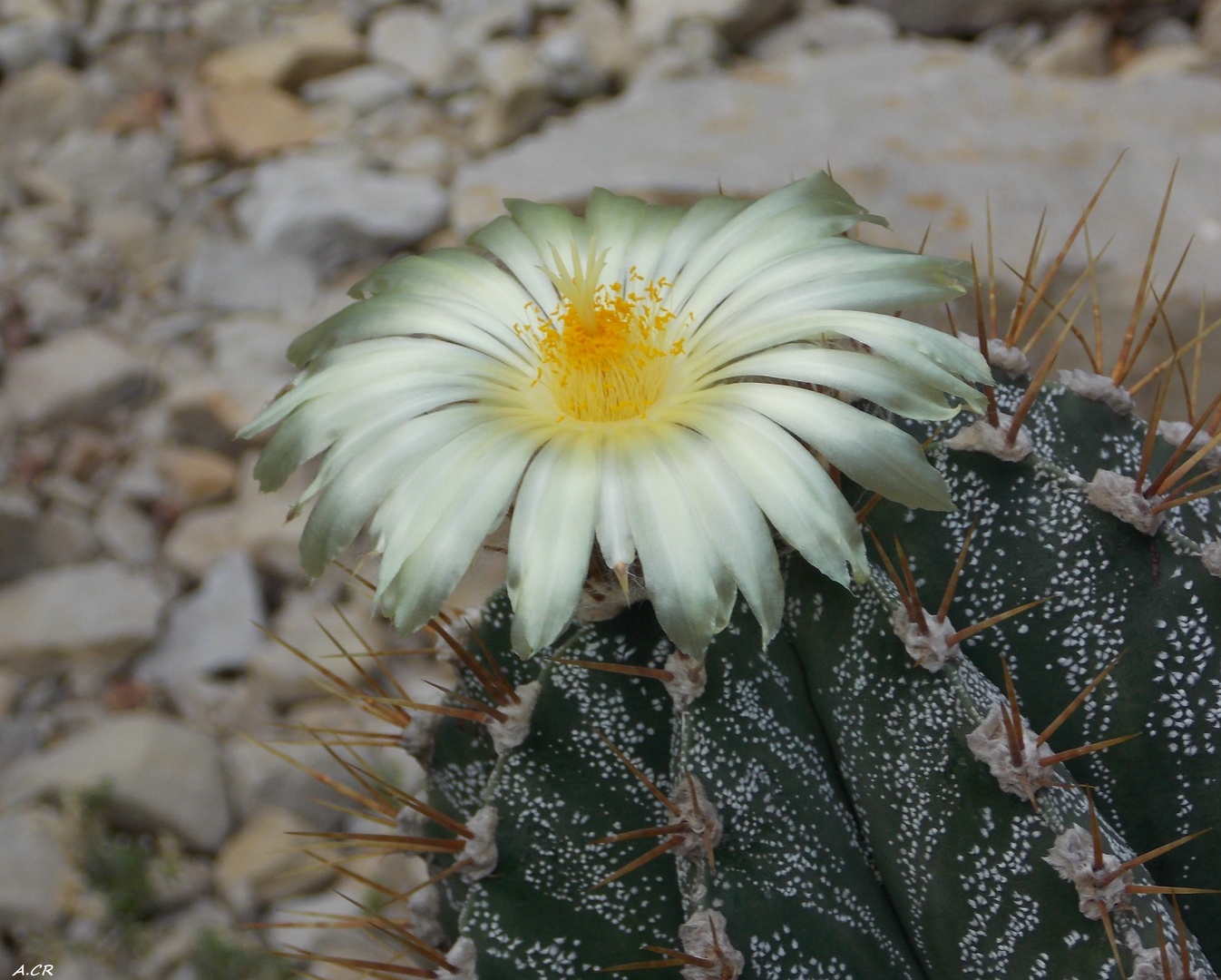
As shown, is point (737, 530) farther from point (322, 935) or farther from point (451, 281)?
point (322, 935)

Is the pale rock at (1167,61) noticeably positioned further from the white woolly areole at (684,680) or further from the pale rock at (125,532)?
the white woolly areole at (684,680)

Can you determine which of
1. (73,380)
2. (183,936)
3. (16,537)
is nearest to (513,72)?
(73,380)

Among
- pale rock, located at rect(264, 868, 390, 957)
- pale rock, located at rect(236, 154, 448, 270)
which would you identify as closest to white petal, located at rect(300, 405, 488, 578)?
pale rock, located at rect(264, 868, 390, 957)

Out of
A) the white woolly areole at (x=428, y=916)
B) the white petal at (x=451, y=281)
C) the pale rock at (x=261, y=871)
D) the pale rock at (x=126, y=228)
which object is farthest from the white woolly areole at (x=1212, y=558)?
the pale rock at (x=126, y=228)

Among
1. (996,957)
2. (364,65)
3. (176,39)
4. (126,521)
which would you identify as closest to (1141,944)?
(996,957)

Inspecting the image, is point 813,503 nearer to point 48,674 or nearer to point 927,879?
point 927,879

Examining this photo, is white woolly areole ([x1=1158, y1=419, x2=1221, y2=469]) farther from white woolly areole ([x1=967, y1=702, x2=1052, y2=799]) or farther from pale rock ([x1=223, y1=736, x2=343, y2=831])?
pale rock ([x1=223, y1=736, x2=343, y2=831])
